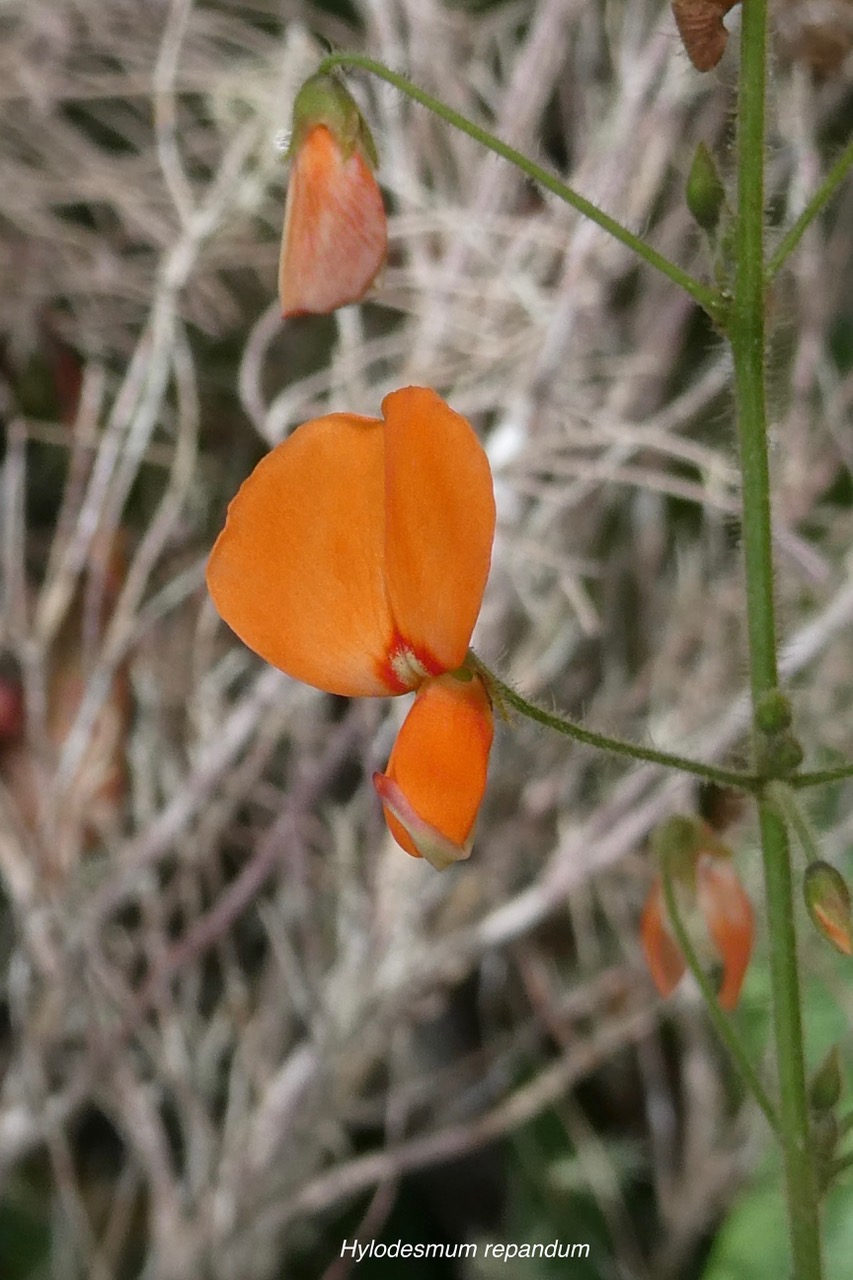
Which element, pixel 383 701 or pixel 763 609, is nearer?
pixel 763 609

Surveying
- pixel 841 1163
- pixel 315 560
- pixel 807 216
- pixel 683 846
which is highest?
pixel 807 216

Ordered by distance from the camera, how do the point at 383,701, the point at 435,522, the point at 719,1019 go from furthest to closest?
the point at 383,701
the point at 719,1019
the point at 435,522

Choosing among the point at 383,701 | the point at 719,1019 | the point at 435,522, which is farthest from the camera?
the point at 383,701

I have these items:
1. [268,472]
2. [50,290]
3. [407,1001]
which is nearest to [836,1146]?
[268,472]

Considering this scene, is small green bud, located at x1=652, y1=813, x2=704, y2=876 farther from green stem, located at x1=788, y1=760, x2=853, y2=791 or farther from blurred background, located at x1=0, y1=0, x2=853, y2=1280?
blurred background, located at x1=0, y1=0, x2=853, y2=1280

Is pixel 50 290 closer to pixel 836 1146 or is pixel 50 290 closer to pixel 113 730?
pixel 113 730

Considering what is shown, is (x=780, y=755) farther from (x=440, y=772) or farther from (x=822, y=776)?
(x=440, y=772)

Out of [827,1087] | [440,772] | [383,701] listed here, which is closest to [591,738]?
[440,772]

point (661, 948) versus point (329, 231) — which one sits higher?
point (329, 231)

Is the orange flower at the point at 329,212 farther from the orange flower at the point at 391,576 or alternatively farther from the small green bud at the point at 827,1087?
the small green bud at the point at 827,1087
